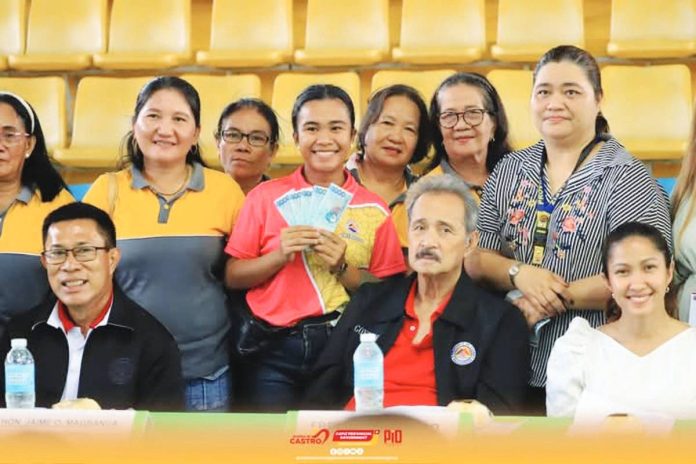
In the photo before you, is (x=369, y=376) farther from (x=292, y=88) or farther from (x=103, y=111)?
(x=103, y=111)

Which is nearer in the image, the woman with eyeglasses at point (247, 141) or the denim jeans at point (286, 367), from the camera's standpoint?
the denim jeans at point (286, 367)

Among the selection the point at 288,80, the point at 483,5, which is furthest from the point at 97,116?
the point at 483,5

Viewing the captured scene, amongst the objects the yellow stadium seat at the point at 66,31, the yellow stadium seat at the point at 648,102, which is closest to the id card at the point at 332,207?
the yellow stadium seat at the point at 648,102

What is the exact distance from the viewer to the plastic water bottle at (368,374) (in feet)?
7.63

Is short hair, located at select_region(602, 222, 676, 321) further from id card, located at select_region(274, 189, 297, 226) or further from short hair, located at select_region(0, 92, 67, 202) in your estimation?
short hair, located at select_region(0, 92, 67, 202)

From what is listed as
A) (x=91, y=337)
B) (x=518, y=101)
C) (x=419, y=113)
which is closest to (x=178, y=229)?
(x=91, y=337)

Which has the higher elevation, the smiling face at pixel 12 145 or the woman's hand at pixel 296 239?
the smiling face at pixel 12 145

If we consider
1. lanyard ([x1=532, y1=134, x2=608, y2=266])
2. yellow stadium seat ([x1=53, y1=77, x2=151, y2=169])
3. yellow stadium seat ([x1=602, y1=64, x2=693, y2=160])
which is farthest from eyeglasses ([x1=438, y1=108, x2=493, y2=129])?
yellow stadium seat ([x1=53, y1=77, x2=151, y2=169])

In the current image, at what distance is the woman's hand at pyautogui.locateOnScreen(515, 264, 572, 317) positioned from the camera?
2.54 meters

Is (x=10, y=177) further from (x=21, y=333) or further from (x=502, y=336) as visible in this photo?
(x=502, y=336)

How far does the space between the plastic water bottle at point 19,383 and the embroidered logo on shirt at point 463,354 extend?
0.97 m

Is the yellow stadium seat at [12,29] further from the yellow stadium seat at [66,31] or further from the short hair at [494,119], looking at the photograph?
the short hair at [494,119]

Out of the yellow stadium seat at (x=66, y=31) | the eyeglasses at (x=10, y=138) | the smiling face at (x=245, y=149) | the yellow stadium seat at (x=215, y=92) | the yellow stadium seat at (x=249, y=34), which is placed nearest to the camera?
the eyeglasses at (x=10, y=138)

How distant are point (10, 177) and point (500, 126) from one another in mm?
1403
